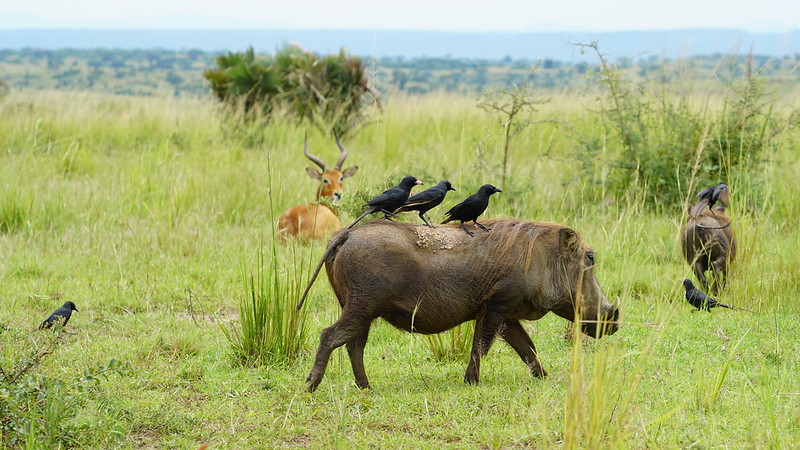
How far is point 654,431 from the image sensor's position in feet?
12.8

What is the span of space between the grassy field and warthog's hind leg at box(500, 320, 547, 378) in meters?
0.07

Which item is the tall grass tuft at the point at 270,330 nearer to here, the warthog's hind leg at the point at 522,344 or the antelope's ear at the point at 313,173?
the warthog's hind leg at the point at 522,344

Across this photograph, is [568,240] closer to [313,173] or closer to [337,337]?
[337,337]

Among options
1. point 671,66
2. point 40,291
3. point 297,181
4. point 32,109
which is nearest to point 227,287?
point 40,291

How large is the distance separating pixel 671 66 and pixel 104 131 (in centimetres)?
837

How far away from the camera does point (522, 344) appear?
15.4 ft

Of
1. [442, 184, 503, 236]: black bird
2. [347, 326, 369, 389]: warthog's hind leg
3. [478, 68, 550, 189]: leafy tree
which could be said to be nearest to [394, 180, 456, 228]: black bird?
[442, 184, 503, 236]: black bird

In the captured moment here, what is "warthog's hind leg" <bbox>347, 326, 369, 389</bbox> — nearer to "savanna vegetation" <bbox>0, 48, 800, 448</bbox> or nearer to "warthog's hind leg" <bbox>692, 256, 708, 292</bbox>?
"savanna vegetation" <bbox>0, 48, 800, 448</bbox>

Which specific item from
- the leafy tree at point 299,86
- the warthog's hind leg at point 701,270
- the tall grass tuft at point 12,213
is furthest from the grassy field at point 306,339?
the leafy tree at point 299,86

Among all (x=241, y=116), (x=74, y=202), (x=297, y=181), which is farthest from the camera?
(x=241, y=116)

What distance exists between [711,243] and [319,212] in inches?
146

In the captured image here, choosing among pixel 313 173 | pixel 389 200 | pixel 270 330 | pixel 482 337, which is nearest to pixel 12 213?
pixel 313 173

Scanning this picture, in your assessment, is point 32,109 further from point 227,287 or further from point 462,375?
point 462,375

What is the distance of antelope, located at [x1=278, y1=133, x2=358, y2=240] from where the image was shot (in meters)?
8.18
